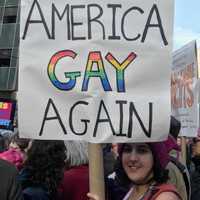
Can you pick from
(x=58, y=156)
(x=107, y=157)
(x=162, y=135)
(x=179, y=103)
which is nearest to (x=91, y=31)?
(x=162, y=135)

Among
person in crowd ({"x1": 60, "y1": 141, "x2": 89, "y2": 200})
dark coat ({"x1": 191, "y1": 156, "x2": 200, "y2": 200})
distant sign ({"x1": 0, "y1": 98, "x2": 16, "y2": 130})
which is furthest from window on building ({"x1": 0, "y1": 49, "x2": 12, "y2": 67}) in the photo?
person in crowd ({"x1": 60, "y1": 141, "x2": 89, "y2": 200})

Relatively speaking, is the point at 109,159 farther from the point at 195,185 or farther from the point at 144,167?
the point at 144,167

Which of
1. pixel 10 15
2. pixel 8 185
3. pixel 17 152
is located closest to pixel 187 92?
pixel 17 152

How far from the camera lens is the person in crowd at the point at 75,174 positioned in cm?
347

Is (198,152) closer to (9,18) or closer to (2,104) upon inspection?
(2,104)

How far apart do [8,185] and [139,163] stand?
610 mm

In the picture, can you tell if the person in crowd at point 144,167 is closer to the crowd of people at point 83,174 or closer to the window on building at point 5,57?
the crowd of people at point 83,174

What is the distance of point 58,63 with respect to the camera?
265 centimetres

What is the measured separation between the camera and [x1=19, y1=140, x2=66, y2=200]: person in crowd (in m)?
3.20

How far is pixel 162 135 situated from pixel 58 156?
0.96 m

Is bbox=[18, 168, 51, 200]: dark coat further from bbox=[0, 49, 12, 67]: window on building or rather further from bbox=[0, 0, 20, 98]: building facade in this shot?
bbox=[0, 49, 12, 67]: window on building

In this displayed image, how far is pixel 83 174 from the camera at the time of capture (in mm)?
3527

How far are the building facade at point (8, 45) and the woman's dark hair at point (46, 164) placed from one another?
108 ft

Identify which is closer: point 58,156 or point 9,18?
point 58,156
